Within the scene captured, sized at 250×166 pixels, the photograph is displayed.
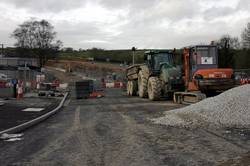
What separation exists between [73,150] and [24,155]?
1.11 meters

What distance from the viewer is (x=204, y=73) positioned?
2127 centimetres

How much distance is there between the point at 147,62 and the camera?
1130 inches

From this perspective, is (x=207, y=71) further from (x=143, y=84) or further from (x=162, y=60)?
(x=143, y=84)

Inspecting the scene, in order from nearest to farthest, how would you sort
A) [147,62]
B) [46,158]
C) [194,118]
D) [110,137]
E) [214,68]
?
1. [46,158]
2. [110,137]
3. [194,118]
4. [214,68]
5. [147,62]

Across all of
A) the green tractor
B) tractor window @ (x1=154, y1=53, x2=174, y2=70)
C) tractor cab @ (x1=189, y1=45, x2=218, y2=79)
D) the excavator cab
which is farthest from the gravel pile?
tractor window @ (x1=154, y1=53, x2=174, y2=70)

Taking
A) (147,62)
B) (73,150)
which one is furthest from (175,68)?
(73,150)

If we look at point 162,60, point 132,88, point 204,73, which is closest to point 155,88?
point 162,60

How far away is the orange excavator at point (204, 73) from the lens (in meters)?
21.3

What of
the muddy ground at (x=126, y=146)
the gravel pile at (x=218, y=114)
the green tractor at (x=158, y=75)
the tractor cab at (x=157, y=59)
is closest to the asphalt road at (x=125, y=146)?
the muddy ground at (x=126, y=146)

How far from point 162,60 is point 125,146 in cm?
1804

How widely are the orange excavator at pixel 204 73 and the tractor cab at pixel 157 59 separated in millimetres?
4975

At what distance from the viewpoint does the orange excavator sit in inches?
840

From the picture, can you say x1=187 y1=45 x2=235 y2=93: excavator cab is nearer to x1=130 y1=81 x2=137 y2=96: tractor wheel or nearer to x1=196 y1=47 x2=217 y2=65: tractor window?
x1=196 y1=47 x2=217 y2=65: tractor window

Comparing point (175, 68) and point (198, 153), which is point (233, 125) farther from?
point (175, 68)
